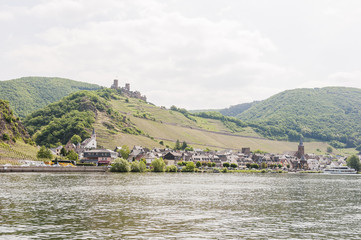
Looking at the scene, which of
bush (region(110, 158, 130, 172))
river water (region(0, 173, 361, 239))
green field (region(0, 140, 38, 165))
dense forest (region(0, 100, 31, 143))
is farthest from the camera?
dense forest (region(0, 100, 31, 143))

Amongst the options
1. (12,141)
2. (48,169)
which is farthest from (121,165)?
(12,141)

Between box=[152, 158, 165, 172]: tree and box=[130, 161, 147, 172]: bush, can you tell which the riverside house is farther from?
box=[130, 161, 147, 172]: bush

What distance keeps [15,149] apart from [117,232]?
13215cm

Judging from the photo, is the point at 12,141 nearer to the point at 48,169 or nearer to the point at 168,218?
the point at 48,169

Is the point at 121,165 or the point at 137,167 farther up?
the point at 121,165

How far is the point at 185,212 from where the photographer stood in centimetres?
4512

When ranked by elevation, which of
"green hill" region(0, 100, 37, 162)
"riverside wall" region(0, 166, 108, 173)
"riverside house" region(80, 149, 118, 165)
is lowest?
"riverside wall" region(0, 166, 108, 173)

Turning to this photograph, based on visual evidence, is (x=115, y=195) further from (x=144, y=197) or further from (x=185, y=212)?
(x=185, y=212)

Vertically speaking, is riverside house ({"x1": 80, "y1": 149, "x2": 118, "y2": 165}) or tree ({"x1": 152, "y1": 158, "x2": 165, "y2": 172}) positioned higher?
riverside house ({"x1": 80, "y1": 149, "x2": 118, "y2": 165})

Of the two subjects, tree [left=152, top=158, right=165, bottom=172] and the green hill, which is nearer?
the green hill

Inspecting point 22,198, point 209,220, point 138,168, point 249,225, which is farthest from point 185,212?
point 138,168

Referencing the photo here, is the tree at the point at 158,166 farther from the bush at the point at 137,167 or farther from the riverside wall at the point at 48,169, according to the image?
the riverside wall at the point at 48,169

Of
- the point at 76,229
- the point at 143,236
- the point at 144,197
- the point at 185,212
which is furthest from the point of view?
the point at 144,197

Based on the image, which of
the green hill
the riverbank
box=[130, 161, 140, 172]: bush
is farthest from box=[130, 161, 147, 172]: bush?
the green hill
